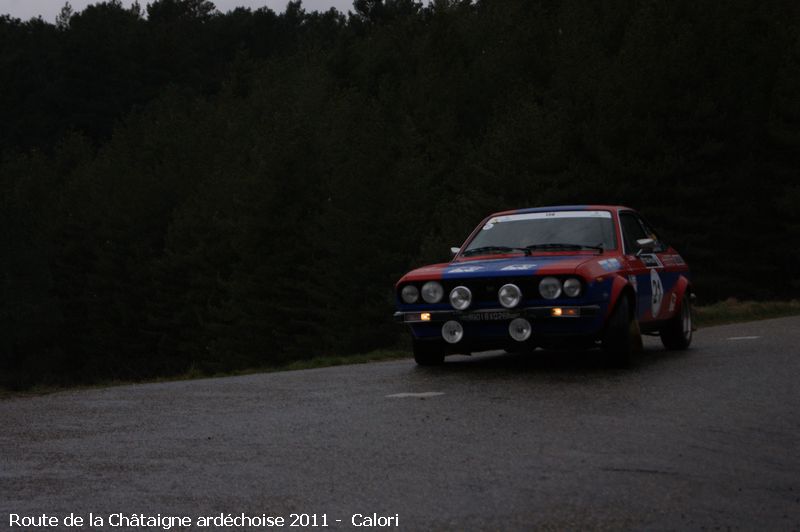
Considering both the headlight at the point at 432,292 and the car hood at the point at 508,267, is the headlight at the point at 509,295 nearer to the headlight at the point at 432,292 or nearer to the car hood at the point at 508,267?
the car hood at the point at 508,267

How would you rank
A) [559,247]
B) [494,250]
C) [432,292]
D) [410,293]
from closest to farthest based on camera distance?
[432,292] → [410,293] → [559,247] → [494,250]

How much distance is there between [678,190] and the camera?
48969 mm

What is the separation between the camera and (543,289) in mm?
12258

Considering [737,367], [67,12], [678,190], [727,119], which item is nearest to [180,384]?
[737,367]

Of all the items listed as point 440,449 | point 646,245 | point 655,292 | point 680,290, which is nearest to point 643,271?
point 646,245

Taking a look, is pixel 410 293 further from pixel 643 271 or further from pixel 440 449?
pixel 440 449

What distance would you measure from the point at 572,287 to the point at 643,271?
1.72m

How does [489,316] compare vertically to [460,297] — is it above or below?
below

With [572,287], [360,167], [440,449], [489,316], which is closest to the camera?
[440,449]

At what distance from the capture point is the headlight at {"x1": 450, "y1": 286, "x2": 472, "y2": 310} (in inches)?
492

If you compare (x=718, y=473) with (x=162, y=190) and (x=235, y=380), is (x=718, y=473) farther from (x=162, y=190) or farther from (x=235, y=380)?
(x=162, y=190)

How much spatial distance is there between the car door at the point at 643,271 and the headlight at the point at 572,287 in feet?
3.78

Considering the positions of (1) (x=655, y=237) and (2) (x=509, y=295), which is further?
(1) (x=655, y=237)

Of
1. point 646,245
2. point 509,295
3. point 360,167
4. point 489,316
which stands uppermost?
point 360,167
